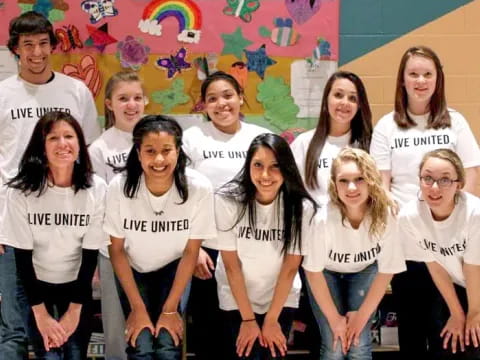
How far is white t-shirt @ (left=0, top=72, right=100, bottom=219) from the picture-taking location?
3248 mm

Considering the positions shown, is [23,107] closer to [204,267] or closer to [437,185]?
[204,267]

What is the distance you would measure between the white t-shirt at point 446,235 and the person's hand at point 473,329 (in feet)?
0.52

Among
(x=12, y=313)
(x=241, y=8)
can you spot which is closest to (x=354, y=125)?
(x=241, y=8)

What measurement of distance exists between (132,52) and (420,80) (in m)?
1.70

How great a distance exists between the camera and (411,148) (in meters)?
3.23

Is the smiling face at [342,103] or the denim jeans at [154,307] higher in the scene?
the smiling face at [342,103]

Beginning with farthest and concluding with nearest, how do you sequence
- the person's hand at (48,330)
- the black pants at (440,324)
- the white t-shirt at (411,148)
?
the white t-shirt at (411,148)
the black pants at (440,324)
the person's hand at (48,330)

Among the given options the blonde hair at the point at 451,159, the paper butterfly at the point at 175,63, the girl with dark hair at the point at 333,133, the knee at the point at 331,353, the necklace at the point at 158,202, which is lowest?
the knee at the point at 331,353

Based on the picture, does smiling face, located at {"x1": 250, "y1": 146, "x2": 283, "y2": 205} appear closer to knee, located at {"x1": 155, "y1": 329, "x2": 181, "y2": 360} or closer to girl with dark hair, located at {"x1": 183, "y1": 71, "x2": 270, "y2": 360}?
girl with dark hair, located at {"x1": 183, "y1": 71, "x2": 270, "y2": 360}

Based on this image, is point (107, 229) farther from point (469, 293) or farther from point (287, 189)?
point (469, 293)

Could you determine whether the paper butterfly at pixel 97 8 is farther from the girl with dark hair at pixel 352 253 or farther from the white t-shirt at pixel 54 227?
the girl with dark hair at pixel 352 253

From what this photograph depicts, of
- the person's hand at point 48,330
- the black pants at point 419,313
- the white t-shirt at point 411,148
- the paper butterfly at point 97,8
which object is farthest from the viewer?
the paper butterfly at point 97,8

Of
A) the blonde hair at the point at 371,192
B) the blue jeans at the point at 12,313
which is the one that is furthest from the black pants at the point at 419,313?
the blue jeans at the point at 12,313

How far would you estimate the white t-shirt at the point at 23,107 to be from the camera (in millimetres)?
3248
